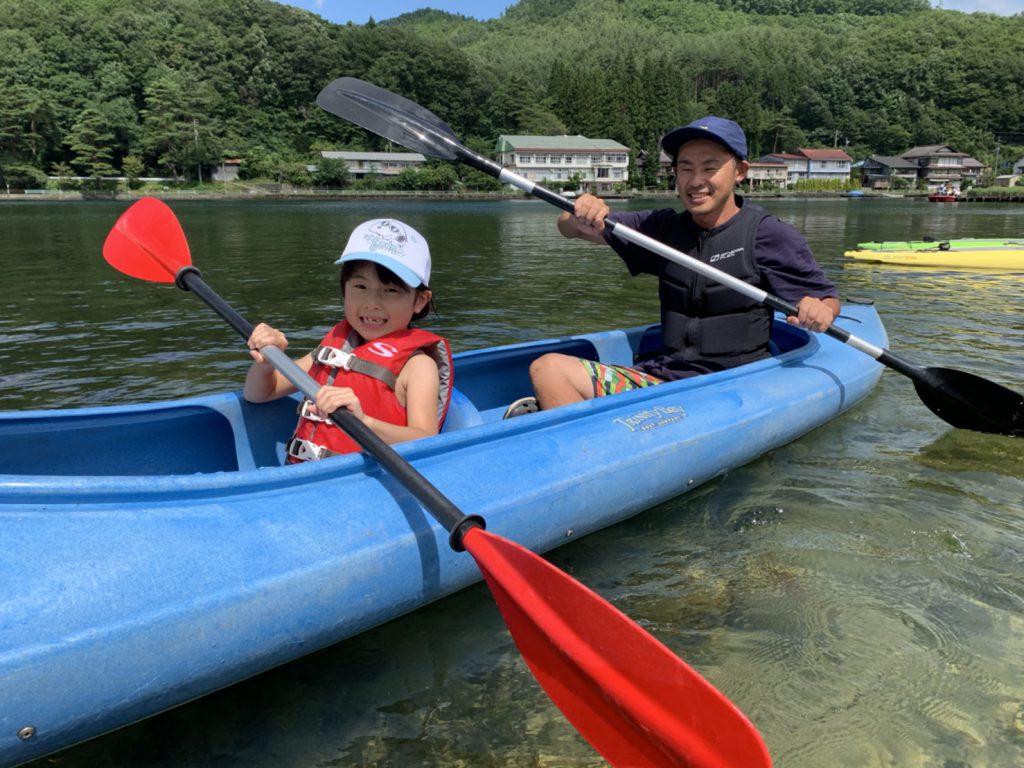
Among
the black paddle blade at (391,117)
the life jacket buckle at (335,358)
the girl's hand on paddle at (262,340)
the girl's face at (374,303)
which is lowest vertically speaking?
the life jacket buckle at (335,358)

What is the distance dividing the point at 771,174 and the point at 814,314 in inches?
3568

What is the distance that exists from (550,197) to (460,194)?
221ft

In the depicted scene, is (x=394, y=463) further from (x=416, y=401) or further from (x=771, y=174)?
(x=771, y=174)

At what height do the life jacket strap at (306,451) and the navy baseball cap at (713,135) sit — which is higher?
the navy baseball cap at (713,135)

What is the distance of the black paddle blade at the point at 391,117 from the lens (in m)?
4.77

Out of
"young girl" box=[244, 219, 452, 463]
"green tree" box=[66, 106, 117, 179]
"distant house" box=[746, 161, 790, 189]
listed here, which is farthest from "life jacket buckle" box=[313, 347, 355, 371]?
"distant house" box=[746, 161, 790, 189]

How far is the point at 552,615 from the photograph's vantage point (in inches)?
74.9

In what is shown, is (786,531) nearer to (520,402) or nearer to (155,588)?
(520,402)

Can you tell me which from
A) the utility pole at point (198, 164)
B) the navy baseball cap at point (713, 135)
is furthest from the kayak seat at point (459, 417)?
the utility pole at point (198, 164)

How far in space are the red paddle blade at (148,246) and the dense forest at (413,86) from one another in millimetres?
69075

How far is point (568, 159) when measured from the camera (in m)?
77.4

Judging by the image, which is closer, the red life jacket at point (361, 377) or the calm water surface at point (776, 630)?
the calm water surface at point (776, 630)

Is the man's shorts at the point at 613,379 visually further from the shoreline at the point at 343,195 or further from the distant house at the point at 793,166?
the distant house at the point at 793,166

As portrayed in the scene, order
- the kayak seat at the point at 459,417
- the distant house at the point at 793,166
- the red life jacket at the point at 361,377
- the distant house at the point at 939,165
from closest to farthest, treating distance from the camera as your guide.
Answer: the red life jacket at the point at 361,377 < the kayak seat at the point at 459,417 < the distant house at the point at 939,165 < the distant house at the point at 793,166
